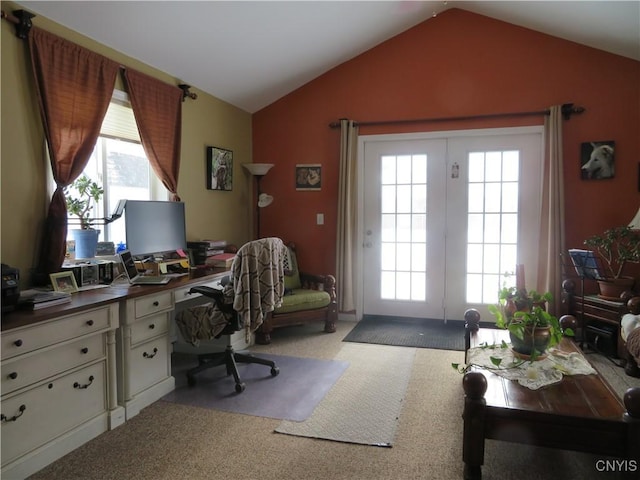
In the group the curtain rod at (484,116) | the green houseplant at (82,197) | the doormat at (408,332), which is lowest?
the doormat at (408,332)

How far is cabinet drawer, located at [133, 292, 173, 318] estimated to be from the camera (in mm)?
2604

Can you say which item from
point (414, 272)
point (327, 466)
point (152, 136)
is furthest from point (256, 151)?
point (327, 466)

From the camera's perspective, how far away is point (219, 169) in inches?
174

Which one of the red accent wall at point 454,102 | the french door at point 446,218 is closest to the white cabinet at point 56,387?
the red accent wall at point 454,102

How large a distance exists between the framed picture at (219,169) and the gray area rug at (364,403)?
2073 millimetres

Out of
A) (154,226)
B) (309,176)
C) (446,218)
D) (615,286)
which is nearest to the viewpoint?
(154,226)

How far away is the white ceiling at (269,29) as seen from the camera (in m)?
2.94

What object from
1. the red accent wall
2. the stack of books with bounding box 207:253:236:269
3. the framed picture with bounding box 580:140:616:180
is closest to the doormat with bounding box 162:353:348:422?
the stack of books with bounding box 207:253:236:269

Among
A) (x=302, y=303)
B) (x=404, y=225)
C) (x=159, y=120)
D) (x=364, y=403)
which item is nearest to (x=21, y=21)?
(x=159, y=120)

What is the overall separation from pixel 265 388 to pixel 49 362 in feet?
4.45

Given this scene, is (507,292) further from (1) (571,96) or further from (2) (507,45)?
(2) (507,45)

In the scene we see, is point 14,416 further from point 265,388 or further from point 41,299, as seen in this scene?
point 265,388

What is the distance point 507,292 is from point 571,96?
103 inches

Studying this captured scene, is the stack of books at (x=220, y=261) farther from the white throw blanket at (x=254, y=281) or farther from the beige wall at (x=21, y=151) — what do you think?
the beige wall at (x=21, y=151)
